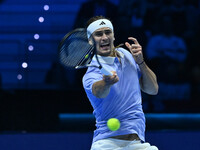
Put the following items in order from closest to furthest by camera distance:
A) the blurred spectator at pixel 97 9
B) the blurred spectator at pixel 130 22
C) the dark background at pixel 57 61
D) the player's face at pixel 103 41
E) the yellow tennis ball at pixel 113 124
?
the yellow tennis ball at pixel 113 124 < the player's face at pixel 103 41 < the dark background at pixel 57 61 < the blurred spectator at pixel 130 22 < the blurred spectator at pixel 97 9

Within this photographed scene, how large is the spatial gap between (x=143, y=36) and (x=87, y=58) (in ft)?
8.73

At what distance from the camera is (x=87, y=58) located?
325 cm

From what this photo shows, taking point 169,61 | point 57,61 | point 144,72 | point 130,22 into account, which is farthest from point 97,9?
point 144,72

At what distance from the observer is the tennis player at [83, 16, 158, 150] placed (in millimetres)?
3105

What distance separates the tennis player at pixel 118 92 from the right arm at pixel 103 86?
0.19ft

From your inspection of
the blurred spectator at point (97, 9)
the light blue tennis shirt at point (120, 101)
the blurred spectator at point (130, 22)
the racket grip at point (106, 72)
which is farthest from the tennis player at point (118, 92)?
the blurred spectator at point (97, 9)

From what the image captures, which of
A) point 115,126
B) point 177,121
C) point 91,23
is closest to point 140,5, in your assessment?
point 177,121

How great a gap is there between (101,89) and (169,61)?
10.5 feet

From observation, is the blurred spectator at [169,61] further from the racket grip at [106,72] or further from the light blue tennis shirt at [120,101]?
→ the racket grip at [106,72]

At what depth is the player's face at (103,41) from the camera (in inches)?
122

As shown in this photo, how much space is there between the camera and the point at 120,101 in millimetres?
3139

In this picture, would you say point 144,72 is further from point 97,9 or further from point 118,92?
point 97,9

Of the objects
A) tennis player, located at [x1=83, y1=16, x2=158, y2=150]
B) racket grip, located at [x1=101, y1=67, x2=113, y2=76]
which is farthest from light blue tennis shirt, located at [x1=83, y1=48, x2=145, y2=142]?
racket grip, located at [x1=101, y1=67, x2=113, y2=76]

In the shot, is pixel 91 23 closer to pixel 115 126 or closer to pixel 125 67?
pixel 125 67
